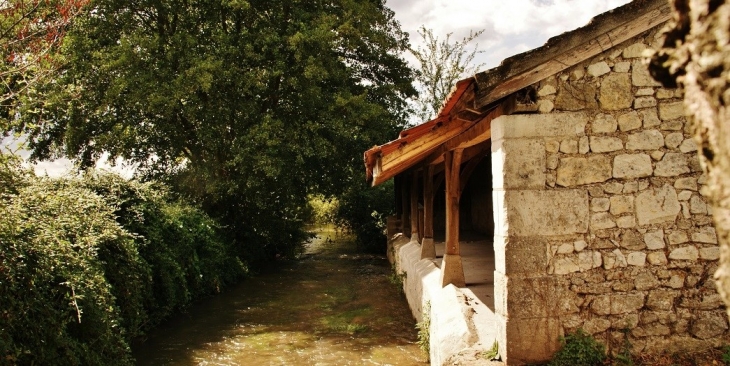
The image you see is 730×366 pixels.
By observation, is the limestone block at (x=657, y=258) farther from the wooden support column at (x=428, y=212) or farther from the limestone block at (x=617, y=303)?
the wooden support column at (x=428, y=212)

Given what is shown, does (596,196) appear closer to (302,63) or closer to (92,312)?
(92,312)

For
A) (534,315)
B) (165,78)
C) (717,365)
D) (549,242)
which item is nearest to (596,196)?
(549,242)

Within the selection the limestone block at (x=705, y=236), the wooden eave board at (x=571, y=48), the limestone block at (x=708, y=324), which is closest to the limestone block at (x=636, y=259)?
the limestone block at (x=705, y=236)

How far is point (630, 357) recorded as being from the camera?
177 inches

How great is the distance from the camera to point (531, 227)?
4.51 meters

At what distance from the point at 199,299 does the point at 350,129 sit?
563cm

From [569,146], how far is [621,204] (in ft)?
2.22

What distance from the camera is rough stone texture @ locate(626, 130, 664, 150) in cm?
457

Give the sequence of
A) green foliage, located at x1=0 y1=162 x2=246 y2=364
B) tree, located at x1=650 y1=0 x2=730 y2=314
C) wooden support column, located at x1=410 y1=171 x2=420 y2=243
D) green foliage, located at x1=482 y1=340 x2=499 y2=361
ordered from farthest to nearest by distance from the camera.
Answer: wooden support column, located at x1=410 y1=171 x2=420 y2=243 → green foliage, located at x1=0 y1=162 x2=246 y2=364 → green foliage, located at x1=482 y1=340 x2=499 y2=361 → tree, located at x1=650 y1=0 x2=730 y2=314

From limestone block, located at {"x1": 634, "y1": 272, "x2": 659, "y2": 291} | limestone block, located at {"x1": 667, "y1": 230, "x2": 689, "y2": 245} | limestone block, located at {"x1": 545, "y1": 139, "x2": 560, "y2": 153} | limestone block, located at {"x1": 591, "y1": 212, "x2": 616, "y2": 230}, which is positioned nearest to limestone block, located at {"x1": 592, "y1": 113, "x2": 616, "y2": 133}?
limestone block, located at {"x1": 545, "y1": 139, "x2": 560, "y2": 153}

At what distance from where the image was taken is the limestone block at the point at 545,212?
4504mm

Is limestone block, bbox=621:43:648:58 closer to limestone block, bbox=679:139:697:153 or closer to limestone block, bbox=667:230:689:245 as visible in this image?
limestone block, bbox=679:139:697:153

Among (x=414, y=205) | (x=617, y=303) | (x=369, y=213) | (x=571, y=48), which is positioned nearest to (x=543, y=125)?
(x=571, y=48)

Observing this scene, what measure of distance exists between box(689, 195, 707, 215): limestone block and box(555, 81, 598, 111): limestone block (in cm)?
118
